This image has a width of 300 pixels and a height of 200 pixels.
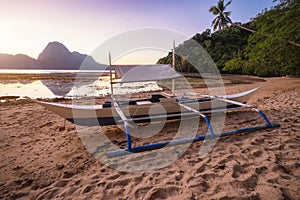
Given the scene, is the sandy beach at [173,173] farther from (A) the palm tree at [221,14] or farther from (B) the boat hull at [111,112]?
(A) the palm tree at [221,14]

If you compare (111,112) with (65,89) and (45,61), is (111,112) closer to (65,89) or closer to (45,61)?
(65,89)

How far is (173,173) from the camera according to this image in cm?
224

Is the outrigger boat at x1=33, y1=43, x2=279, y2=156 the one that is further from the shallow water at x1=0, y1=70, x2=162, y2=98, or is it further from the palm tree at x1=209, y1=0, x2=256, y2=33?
the palm tree at x1=209, y1=0, x2=256, y2=33

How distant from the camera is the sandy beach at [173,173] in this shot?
1853mm

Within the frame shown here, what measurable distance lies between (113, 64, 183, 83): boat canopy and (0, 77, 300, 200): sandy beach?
236 cm

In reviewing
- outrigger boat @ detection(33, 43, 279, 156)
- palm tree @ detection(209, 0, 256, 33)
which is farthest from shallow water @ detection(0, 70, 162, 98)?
palm tree @ detection(209, 0, 256, 33)

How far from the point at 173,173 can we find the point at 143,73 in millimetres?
3781

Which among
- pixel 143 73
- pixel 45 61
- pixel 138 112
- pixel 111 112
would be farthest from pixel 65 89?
pixel 45 61

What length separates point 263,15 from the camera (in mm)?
11156

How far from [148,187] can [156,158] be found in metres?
0.73

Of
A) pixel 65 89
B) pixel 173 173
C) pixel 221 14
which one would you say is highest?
pixel 221 14

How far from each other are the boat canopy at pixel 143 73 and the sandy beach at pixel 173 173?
7.73ft

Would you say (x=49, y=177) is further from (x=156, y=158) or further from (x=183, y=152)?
(x=183, y=152)

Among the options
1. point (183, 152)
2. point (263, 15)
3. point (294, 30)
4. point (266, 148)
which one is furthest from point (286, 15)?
point (183, 152)
